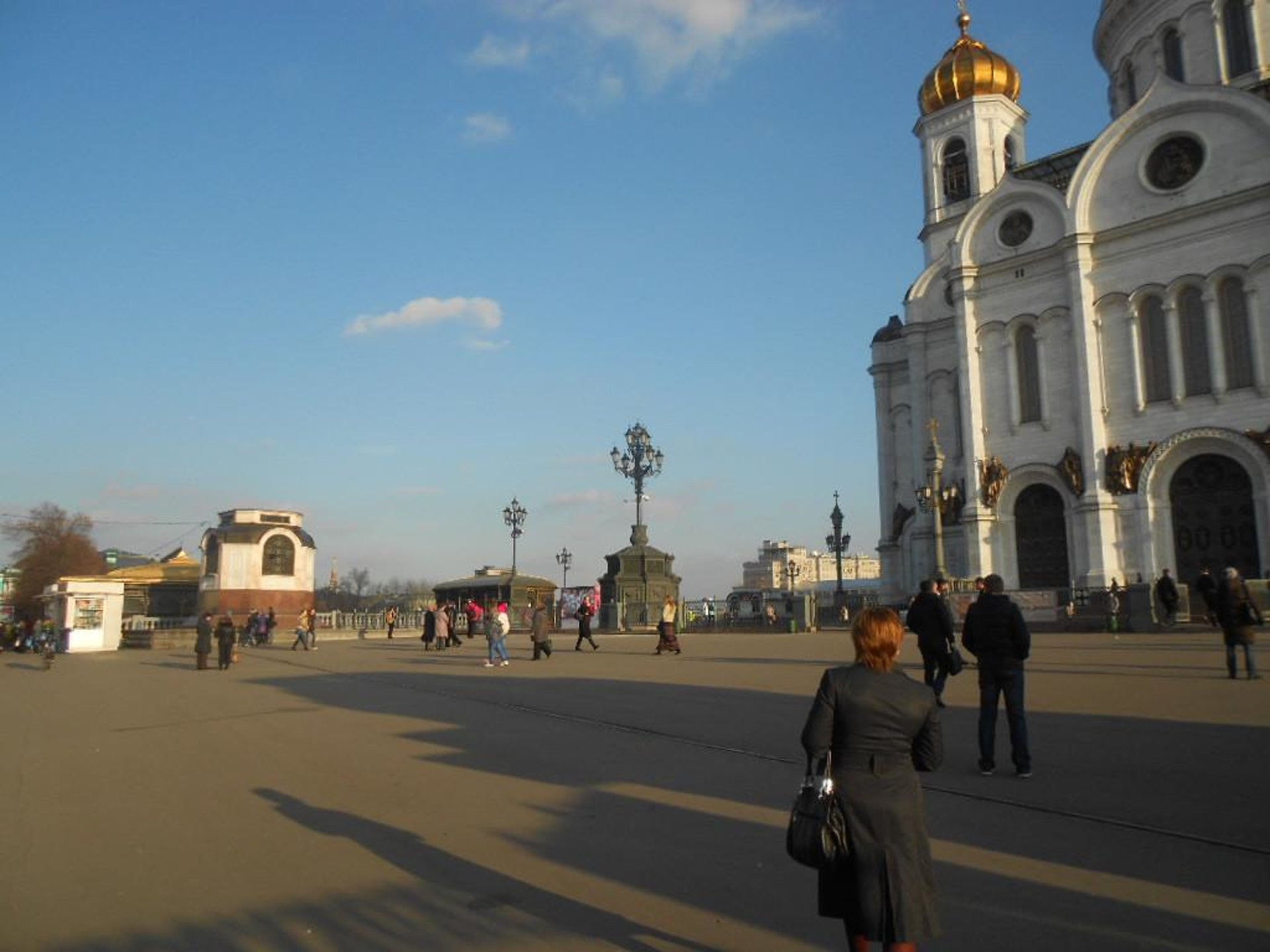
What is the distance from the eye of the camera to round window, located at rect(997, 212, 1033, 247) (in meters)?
40.2

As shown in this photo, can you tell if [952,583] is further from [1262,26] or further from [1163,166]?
[1262,26]

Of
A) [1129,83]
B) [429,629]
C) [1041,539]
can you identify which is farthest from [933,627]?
[1129,83]

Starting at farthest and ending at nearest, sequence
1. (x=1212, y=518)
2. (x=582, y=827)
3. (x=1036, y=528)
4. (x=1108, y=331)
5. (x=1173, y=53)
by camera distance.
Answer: (x=1173, y=53) < (x=1036, y=528) < (x=1108, y=331) < (x=1212, y=518) < (x=582, y=827)

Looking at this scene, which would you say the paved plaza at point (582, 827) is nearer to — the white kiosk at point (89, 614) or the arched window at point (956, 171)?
the white kiosk at point (89, 614)

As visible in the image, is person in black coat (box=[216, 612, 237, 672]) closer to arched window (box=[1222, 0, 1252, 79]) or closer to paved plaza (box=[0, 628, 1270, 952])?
paved plaza (box=[0, 628, 1270, 952])

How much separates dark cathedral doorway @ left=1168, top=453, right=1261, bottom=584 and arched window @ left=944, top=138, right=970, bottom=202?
1830 cm

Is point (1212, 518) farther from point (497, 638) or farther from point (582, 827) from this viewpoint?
point (582, 827)

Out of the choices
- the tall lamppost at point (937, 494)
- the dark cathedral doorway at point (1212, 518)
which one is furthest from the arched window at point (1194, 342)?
the tall lamppost at point (937, 494)

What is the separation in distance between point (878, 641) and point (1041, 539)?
37263 millimetres

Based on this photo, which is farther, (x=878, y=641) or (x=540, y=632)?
(x=540, y=632)

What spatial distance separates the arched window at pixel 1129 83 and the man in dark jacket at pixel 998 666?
4404cm

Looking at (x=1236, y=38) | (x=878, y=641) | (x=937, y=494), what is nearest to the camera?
(x=878, y=641)

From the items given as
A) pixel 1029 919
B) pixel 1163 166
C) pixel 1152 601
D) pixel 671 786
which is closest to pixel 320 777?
pixel 671 786

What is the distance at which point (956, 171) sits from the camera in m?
46.8
